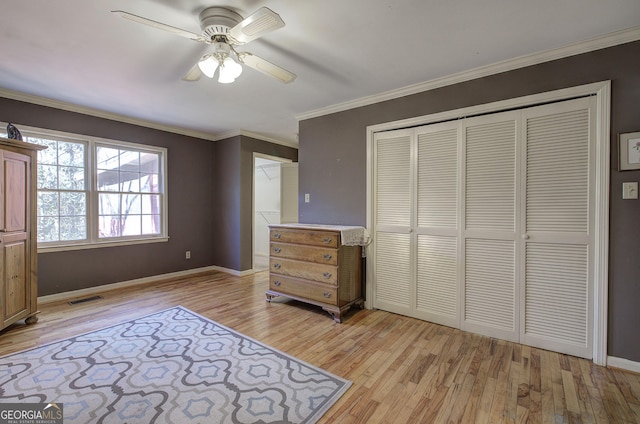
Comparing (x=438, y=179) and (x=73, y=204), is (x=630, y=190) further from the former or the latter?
(x=73, y=204)

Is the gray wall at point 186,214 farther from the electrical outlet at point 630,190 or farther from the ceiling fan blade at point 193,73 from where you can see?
the electrical outlet at point 630,190

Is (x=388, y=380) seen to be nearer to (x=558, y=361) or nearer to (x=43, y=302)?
(x=558, y=361)

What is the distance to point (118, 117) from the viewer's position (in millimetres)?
3850

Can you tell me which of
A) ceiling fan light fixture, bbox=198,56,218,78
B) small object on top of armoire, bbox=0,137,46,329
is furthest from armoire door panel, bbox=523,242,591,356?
small object on top of armoire, bbox=0,137,46,329

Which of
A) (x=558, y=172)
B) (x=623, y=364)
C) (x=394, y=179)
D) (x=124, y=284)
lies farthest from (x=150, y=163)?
(x=623, y=364)

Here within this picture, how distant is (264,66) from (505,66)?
2006 millimetres

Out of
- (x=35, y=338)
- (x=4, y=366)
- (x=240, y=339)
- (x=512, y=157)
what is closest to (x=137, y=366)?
(x=240, y=339)

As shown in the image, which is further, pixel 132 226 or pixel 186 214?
pixel 186 214

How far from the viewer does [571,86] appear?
2.17 m

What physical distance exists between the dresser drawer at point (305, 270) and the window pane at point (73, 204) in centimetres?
254

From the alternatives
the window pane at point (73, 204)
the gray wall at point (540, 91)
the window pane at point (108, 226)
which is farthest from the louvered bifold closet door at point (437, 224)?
the window pane at point (73, 204)

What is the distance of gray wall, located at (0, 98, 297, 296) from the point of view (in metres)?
3.58

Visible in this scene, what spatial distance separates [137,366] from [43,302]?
2.31m

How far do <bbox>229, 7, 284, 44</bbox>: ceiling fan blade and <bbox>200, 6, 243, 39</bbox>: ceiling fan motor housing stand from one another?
0.31ft
